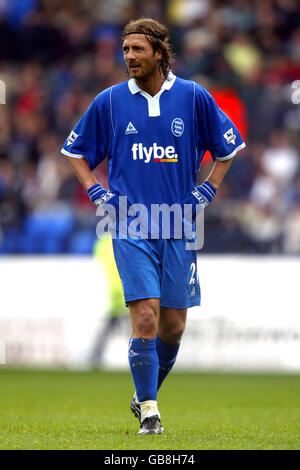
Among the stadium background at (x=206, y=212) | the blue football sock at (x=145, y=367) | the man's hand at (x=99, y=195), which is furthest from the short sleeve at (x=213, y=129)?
the stadium background at (x=206, y=212)

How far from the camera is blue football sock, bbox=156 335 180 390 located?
6762 mm

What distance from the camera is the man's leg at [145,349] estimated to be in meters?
6.14

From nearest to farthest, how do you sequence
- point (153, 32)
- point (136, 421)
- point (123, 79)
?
point (153, 32)
point (136, 421)
point (123, 79)

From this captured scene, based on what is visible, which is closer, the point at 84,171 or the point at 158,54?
the point at 158,54

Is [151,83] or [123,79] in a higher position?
[123,79]

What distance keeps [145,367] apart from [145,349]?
11cm

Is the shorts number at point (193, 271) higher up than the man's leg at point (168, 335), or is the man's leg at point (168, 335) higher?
the shorts number at point (193, 271)

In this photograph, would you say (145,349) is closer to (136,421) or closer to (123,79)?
(136,421)

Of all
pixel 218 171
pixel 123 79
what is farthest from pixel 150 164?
pixel 123 79

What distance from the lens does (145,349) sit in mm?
6188

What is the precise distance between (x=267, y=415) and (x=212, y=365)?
5.44m

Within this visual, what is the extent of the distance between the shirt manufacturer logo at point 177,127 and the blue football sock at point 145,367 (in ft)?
4.30

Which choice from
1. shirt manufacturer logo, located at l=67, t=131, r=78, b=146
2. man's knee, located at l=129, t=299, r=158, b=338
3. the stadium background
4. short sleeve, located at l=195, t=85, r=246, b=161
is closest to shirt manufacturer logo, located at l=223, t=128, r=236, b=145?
short sleeve, located at l=195, t=85, r=246, b=161

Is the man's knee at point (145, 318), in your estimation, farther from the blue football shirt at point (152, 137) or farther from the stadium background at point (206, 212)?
the stadium background at point (206, 212)
